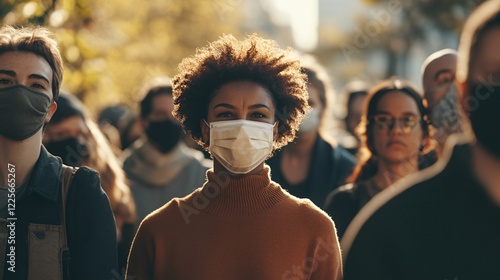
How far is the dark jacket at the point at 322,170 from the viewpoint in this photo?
788 cm

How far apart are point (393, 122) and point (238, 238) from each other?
289cm

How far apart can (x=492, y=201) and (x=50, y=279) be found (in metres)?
2.39

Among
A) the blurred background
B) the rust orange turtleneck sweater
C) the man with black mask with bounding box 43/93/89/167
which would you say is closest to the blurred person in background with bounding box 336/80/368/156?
the blurred background

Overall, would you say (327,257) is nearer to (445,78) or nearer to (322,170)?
(322,170)

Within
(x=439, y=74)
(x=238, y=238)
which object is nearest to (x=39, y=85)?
(x=238, y=238)

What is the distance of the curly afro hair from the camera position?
203 inches

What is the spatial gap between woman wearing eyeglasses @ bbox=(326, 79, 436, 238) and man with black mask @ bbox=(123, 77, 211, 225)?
173cm

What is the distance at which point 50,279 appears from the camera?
4.52 m

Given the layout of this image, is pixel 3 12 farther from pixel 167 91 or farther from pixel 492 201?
pixel 492 201

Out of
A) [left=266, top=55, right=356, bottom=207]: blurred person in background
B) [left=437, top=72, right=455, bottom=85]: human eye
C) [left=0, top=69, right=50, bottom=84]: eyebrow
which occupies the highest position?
[left=437, top=72, right=455, bottom=85]: human eye

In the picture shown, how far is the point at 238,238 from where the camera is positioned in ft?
15.5

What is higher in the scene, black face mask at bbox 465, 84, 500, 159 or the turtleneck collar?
the turtleneck collar

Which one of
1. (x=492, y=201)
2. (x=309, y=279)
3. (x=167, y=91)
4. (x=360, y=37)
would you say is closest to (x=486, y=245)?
(x=492, y=201)

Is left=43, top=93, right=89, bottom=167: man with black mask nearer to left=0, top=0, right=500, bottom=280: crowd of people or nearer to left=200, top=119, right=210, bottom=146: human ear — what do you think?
left=0, top=0, right=500, bottom=280: crowd of people
